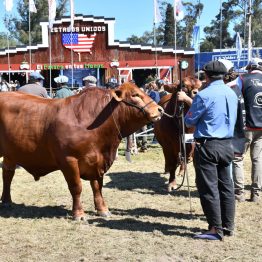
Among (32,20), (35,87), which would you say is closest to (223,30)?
(32,20)

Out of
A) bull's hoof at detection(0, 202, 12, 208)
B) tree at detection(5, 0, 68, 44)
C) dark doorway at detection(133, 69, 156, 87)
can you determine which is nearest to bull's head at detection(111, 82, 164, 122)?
bull's hoof at detection(0, 202, 12, 208)

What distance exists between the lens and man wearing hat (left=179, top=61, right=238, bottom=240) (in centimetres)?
469

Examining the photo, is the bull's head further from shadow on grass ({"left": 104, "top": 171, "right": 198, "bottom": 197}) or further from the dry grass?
shadow on grass ({"left": 104, "top": 171, "right": 198, "bottom": 197})

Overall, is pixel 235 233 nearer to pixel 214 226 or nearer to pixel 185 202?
pixel 214 226

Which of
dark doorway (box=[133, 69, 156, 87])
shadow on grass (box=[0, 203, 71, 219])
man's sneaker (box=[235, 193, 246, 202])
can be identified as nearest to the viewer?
shadow on grass (box=[0, 203, 71, 219])

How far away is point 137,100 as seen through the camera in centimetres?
554

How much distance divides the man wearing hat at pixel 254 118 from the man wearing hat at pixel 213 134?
147 centimetres

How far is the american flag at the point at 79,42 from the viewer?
106 feet

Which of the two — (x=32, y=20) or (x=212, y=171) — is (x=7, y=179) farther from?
(x=32, y=20)

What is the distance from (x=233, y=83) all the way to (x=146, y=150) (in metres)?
6.44

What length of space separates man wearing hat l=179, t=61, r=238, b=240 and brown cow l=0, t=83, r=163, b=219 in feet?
2.93

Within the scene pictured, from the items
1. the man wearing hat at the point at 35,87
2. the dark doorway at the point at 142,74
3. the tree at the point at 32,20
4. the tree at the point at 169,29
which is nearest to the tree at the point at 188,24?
the tree at the point at 169,29

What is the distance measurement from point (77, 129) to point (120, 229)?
4.38 ft

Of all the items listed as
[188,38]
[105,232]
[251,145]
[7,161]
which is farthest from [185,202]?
[188,38]
